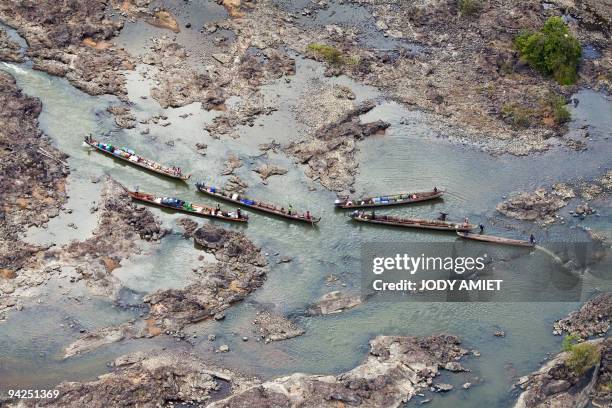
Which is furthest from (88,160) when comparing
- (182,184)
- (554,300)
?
(554,300)

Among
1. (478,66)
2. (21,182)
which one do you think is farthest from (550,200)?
(21,182)

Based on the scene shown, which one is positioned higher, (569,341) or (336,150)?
(336,150)

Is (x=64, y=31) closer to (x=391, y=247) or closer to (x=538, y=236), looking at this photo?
(x=391, y=247)

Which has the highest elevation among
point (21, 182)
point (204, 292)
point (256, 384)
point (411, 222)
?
point (411, 222)

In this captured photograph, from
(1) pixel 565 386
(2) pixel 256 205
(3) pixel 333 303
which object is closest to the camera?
(1) pixel 565 386

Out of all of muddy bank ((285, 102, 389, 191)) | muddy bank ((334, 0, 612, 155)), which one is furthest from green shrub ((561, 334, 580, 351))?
muddy bank ((285, 102, 389, 191))

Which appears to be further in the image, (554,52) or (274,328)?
(554,52)

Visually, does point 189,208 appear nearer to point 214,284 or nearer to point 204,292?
point 214,284

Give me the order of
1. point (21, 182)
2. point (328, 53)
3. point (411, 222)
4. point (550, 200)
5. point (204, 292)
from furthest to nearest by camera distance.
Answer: point (328, 53) < point (550, 200) < point (411, 222) < point (21, 182) < point (204, 292)
